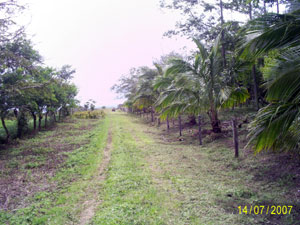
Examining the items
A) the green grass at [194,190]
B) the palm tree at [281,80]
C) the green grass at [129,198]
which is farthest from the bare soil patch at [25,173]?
the palm tree at [281,80]

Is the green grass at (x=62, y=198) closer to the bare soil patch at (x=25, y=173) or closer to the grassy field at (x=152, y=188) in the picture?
the grassy field at (x=152, y=188)

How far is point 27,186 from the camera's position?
5762 mm

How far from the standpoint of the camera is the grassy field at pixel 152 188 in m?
3.78

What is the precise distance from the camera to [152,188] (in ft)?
16.2

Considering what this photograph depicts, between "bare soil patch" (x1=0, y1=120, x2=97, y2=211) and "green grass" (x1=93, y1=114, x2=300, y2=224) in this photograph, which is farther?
"bare soil patch" (x1=0, y1=120, x2=97, y2=211)

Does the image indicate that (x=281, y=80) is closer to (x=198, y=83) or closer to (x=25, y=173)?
(x=198, y=83)

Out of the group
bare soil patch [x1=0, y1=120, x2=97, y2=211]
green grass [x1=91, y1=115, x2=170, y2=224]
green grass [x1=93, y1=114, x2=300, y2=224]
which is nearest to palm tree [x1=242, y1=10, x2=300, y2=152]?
green grass [x1=93, y1=114, x2=300, y2=224]

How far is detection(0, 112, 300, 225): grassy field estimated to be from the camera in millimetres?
3777

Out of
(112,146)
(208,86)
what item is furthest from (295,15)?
(112,146)

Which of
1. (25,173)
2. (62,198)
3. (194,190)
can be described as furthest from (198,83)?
(25,173)

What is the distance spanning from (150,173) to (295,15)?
4.48 m

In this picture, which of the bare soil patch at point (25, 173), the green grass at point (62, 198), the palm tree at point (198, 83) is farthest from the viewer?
the palm tree at point (198, 83)

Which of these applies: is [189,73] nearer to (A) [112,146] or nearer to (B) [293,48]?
(A) [112,146]

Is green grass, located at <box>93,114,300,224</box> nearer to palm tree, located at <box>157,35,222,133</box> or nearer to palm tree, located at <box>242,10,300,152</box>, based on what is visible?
palm tree, located at <box>242,10,300,152</box>
